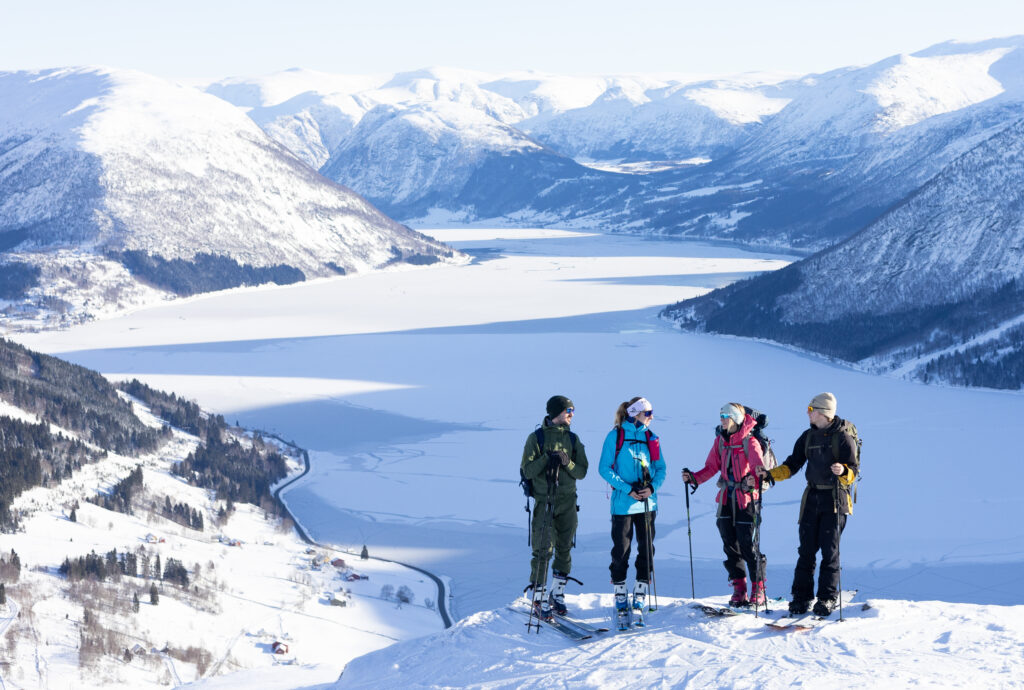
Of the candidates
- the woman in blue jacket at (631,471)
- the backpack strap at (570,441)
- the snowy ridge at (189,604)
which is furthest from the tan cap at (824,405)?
the snowy ridge at (189,604)

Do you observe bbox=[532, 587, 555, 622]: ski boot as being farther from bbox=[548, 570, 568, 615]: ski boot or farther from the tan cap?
the tan cap

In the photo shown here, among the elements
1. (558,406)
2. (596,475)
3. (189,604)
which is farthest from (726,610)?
(596,475)

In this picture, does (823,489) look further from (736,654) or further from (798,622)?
(736,654)

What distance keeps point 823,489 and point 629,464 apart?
301 cm

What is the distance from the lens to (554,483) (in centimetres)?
1694

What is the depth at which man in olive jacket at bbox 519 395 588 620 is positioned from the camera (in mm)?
16766

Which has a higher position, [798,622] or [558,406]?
[558,406]

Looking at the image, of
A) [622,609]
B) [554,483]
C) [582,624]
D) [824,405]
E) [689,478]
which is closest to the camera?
[824,405]

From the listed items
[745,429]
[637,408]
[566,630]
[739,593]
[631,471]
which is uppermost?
[637,408]

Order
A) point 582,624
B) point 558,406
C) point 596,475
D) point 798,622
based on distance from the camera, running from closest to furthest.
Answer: point 558,406 < point 798,622 < point 582,624 < point 596,475

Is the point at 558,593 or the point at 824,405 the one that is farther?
the point at 558,593

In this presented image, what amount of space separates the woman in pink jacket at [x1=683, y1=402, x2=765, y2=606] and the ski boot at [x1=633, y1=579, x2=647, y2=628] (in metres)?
1.46

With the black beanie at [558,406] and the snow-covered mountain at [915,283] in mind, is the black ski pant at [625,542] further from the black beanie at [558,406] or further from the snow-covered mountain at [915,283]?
the snow-covered mountain at [915,283]

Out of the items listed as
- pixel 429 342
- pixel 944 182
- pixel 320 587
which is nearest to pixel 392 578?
pixel 320 587
